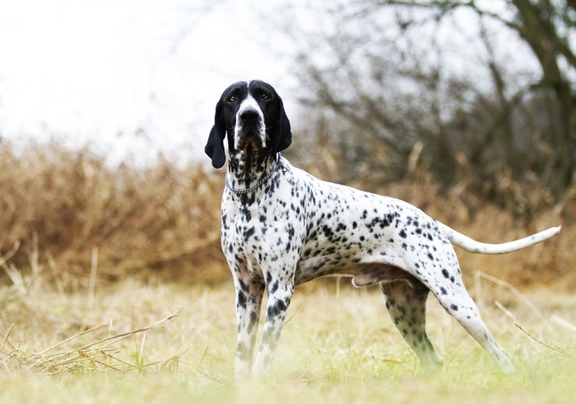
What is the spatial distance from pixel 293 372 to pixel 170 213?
5532mm

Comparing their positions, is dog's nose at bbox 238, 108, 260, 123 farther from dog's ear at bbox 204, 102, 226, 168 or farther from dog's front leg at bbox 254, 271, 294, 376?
dog's front leg at bbox 254, 271, 294, 376

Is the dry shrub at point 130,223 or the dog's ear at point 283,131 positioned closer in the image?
the dog's ear at point 283,131

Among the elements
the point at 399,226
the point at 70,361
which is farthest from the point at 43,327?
the point at 399,226

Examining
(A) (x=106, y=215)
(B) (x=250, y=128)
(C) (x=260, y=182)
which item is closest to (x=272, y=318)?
(C) (x=260, y=182)

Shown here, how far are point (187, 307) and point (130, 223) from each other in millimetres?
2317

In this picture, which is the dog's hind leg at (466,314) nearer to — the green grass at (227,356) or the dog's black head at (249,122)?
the green grass at (227,356)

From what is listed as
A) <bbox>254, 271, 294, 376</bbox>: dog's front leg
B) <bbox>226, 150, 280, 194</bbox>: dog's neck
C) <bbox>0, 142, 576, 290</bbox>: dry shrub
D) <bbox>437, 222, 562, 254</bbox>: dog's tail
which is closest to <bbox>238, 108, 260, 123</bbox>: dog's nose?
<bbox>226, 150, 280, 194</bbox>: dog's neck

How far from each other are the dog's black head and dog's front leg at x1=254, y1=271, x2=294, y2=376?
0.69 m

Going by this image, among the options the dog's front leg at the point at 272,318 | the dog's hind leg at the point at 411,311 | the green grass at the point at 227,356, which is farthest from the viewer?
the dog's hind leg at the point at 411,311

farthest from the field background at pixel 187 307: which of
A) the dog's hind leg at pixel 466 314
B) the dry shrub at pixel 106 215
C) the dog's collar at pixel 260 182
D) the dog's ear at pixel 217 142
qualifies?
the dog's ear at pixel 217 142

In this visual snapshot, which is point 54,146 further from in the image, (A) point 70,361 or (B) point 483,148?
(B) point 483,148

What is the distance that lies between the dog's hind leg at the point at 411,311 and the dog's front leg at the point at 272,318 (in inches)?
35.3

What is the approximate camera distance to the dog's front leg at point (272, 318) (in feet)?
11.3

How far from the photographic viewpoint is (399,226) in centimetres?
393
